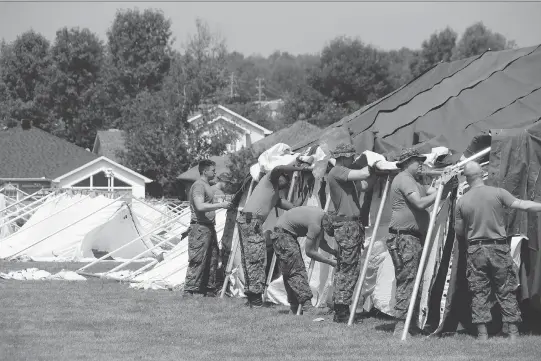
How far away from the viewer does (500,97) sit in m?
13.9

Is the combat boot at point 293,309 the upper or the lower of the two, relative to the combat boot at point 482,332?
lower

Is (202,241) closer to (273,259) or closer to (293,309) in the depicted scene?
(273,259)

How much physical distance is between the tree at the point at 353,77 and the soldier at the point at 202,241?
47.1 metres

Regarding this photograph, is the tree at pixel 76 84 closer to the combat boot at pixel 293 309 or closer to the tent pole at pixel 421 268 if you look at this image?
the combat boot at pixel 293 309

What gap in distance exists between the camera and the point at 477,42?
66.5 m

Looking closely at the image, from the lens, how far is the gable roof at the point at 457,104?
13070 mm

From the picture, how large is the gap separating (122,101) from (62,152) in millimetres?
19356

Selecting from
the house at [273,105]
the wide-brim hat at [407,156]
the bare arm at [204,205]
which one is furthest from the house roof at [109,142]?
the wide-brim hat at [407,156]

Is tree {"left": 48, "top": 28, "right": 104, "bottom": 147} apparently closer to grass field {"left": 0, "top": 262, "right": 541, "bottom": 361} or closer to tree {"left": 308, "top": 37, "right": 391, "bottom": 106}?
tree {"left": 308, "top": 37, "right": 391, "bottom": 106}

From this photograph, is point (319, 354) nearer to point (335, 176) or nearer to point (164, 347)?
point (164, 347)

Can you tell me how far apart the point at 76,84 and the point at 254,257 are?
5781cm

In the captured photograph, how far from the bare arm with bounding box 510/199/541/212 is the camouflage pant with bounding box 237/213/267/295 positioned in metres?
4.11

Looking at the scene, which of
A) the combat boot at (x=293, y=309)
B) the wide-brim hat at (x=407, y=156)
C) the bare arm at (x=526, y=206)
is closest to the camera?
the bare arm at (x=526, y=206)

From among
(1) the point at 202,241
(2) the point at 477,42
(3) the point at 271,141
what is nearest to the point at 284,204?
(1) the point at 202,241
